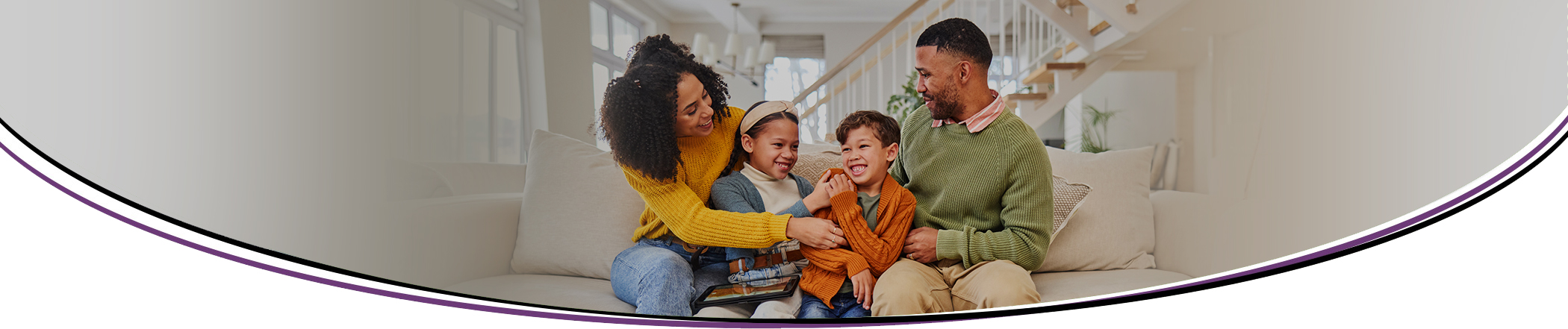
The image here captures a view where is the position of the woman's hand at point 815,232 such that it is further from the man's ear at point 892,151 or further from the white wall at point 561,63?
the white wall at point 561,63

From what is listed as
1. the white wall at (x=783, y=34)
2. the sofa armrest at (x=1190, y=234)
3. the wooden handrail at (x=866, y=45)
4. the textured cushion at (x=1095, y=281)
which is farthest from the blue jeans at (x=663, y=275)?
the sofa armrest at (x=1190, y=234)

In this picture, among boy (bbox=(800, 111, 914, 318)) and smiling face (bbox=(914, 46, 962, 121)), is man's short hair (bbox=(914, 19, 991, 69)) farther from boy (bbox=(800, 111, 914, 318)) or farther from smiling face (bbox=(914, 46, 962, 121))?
boy (bbox=(800, 111, 914, 318))

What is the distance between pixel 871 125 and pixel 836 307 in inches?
9.0

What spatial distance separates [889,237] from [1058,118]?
66.3 inches

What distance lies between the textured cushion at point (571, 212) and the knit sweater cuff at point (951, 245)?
444 millimetres

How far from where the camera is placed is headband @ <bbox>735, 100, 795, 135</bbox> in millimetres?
883

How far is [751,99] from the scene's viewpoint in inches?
36.6

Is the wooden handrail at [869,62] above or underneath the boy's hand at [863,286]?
above

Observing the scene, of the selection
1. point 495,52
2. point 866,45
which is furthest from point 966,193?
point 495,52

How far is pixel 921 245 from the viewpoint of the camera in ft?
2.93

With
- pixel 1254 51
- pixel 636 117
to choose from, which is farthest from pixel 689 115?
pixel 1254 51

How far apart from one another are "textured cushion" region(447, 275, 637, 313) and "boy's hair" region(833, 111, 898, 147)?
1.14 ft

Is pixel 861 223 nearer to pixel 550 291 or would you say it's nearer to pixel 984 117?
pixel 984 117

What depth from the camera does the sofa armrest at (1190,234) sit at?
98 cm
